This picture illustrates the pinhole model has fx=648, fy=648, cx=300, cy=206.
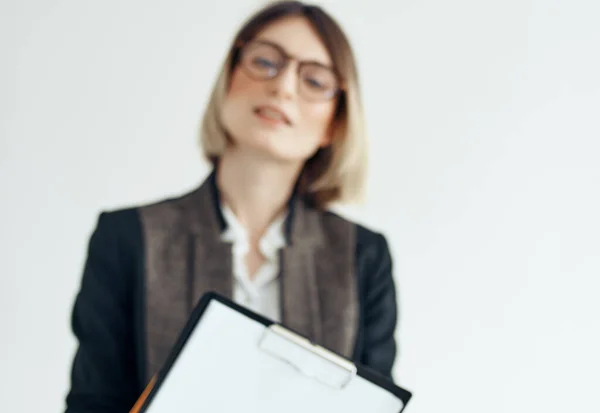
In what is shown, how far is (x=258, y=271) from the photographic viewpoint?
776 millimetres

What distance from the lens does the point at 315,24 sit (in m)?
0.80

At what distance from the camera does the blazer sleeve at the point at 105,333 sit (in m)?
0.70

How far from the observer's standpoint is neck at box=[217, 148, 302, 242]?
79 cm

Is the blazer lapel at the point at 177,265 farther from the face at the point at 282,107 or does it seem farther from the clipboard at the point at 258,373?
the clipboard at the point at 258,373

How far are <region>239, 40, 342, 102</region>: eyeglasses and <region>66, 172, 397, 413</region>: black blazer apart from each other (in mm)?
142

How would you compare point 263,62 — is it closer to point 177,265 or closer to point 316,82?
point 316,82

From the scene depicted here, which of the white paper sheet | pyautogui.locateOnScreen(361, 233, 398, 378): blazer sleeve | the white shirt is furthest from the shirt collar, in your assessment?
the white paper sheet

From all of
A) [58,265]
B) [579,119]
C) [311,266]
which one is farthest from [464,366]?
[58,265]

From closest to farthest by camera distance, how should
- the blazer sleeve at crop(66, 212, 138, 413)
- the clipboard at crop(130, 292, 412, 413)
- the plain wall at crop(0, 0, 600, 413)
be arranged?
the clipboard at crop(130, 292, 412, 413) < the blazer sleeve at crop(66, 212, 138, 413) < the plain wall at crop(0, 0, 600, 413)

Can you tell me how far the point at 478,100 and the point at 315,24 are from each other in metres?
0.30

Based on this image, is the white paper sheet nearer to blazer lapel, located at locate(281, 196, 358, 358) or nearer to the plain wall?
blazer lapel, located at locate(281, 196, 358, 358)

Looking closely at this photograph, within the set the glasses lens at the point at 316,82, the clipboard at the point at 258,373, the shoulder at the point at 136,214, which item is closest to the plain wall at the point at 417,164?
the shoulder at the point at 136,214

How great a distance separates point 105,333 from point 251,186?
0.79 feet

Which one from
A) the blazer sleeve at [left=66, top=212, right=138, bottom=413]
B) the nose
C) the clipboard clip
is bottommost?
the blazer sleeve at [left=66, top=212, right=138, bottom=413]
